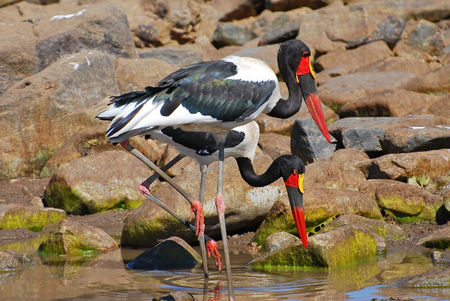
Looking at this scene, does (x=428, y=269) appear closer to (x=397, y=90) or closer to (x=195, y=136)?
(x=195, y=136)

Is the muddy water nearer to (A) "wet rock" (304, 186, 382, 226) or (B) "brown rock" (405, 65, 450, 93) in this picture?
(A) "wet rock" (304, 186, 382, 226)

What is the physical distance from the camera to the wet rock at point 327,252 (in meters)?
7.06

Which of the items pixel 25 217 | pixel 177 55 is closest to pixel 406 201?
pixel 25 217

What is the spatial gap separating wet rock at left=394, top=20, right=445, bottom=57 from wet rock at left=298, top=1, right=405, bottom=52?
0.31 m

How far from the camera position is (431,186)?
9.28 m

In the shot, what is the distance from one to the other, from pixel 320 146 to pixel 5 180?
14.4 feet

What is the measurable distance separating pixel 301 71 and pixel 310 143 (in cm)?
341

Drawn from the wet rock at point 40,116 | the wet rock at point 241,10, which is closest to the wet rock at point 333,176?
the wet rock at point 40,116

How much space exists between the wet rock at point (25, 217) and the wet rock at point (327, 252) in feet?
10.2

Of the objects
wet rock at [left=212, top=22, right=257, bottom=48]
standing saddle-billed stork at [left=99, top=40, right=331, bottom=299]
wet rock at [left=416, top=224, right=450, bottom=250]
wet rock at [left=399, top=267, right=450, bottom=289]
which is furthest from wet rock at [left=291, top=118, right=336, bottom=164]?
wet rock at [left=212, top=22, right=257, bottom=48]

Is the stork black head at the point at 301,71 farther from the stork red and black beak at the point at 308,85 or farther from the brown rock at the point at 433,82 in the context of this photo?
the brown rock at the point at 433,82

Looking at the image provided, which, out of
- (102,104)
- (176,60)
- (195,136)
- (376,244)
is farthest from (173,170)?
(176,60)

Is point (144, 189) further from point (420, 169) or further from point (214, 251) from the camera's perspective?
point (420, 169)

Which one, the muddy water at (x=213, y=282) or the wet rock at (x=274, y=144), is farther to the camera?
the wet rock at (x=274, y=144)
